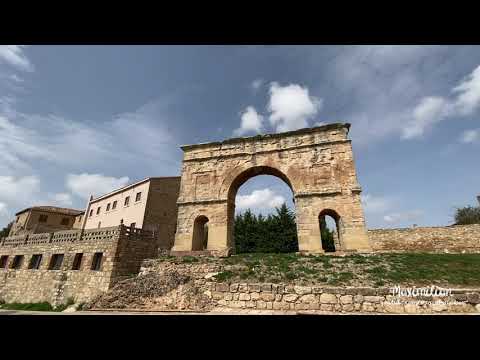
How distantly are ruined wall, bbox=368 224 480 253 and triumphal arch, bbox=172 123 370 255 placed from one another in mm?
7214

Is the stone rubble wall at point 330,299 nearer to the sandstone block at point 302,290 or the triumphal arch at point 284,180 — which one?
the sandstone block at point 302,290

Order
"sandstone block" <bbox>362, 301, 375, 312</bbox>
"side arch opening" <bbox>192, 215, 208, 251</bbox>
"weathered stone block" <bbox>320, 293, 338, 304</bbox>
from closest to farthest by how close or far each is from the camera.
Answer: "sandstone block" <bbox>362, 301, 375, 312</bbox>
"weathered stone block" <bbox>320, 293, 338, 304</bbox>
"side arch opening" <bbox>192, 215, 208, 251</bbox>

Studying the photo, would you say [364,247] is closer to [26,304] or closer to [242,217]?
[242,217]

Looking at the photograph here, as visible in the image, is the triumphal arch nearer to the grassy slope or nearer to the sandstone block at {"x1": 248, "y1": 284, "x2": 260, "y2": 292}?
the grassy slope

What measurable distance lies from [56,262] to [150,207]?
26.9ft

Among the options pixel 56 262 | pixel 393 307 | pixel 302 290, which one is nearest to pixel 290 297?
pixel 302 290

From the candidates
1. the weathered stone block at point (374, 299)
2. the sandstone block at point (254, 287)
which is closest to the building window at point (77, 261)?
the sandstone block at point (254, 287)

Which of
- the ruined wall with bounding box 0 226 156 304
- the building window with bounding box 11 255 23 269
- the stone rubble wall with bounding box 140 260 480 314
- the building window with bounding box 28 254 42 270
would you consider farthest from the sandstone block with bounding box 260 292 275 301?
the building window with bounding box 11 255 23 269

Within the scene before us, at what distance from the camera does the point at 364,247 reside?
36.1 feet

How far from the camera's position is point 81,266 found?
12.5 m

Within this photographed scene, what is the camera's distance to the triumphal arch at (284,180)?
39.1 ft

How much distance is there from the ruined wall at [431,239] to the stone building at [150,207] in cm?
1734

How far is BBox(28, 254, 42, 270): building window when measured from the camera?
15.1 m
